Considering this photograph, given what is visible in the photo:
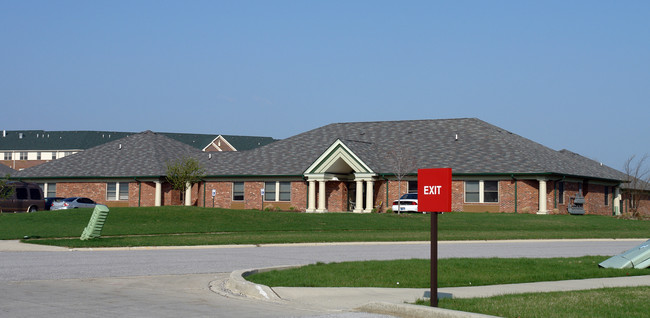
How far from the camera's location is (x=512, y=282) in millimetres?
14391

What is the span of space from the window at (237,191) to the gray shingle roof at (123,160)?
4052mm

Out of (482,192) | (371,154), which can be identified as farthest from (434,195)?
(371,154)

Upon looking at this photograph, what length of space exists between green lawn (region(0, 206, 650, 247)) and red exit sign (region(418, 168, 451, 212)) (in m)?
16.6

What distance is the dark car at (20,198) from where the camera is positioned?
4731cm


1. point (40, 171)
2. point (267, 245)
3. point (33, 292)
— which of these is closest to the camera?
point (33, 292)

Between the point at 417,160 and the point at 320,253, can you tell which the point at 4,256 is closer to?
the point at 320,253

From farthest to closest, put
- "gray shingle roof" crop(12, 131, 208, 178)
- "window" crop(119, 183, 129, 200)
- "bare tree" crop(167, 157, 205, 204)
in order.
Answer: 1. "gray shingle roof" crop(12, 131, 208, 178)
2. "window" crop(119, 183, 129, 200)
3. "bare tree" crop(167, 157, 205, 204)

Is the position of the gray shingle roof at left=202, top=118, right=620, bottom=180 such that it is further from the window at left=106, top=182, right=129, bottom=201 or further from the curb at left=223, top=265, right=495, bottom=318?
the curb at left=223, top=265, right=495, bottom=318

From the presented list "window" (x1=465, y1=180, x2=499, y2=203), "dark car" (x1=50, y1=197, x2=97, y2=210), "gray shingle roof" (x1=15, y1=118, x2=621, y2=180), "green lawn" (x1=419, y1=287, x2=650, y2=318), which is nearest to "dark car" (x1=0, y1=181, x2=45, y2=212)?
"dark car" (x1=50, y1=197, x2=97, y2=210)

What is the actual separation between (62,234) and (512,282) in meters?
21.0

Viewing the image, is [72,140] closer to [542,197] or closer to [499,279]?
[542,197]

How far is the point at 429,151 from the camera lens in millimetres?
55031

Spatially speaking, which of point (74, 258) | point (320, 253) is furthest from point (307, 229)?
point (74, 258)

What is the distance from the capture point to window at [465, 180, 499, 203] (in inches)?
1976
